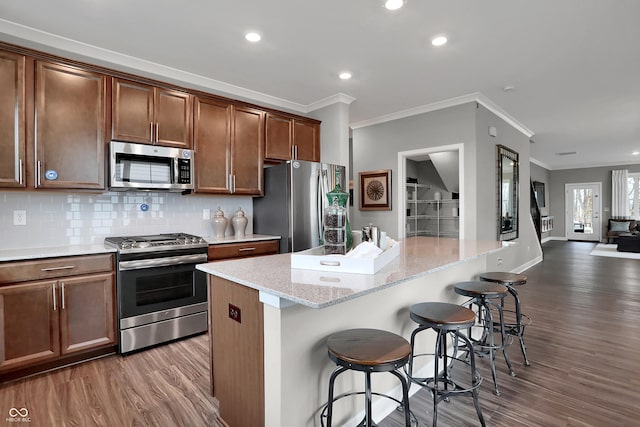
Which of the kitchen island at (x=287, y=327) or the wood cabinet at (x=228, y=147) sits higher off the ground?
the wood cabinet at (x=228, y=147)

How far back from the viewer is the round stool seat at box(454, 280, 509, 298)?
7.51 feet

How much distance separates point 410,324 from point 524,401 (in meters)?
0.81

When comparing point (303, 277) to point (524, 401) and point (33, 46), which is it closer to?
point (524, 401)

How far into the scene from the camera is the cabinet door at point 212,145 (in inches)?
136

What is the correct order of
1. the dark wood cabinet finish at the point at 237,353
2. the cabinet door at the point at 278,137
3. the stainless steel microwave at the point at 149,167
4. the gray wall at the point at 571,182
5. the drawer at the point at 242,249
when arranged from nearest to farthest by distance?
the dark wood cabinet finish at the point at 237,353, the stainless steel microwave at the point at 149,167, the drawer at the point at 242,249, the cabinet door at the point at 278,137, the gray wall at the point at 571,182

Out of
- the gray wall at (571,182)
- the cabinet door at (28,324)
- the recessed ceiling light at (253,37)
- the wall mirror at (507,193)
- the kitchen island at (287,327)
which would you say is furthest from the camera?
the gray wall at (571,182)

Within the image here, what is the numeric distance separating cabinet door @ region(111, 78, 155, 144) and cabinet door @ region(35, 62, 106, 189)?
101 mm

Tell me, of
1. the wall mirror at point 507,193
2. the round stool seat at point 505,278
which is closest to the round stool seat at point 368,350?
the round stool seat at point 505,278

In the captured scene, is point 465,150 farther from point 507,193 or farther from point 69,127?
point 69,127

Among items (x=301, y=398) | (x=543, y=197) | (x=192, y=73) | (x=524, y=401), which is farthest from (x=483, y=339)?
(x=543, y=197)

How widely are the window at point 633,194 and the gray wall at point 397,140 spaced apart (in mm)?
10226

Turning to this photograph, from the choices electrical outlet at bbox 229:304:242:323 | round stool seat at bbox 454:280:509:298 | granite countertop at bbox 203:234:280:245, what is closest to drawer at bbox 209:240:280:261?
granite countertop at bbox 203:234:280:245

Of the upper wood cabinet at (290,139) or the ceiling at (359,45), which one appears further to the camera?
the upper wood cabinet at (290,139)

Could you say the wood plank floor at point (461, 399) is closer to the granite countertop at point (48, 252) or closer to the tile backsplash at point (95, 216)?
the granite countertop at point (48, 252)
